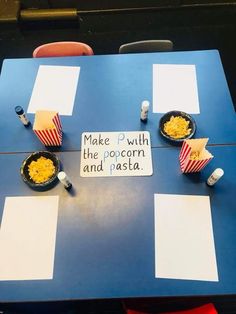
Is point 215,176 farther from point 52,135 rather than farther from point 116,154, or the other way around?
point 52,135

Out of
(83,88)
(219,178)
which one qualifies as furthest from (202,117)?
(83,88)

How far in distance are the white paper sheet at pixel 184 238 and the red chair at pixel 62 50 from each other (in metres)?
1.17

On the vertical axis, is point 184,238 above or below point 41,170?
below

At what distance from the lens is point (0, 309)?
113 centimetres

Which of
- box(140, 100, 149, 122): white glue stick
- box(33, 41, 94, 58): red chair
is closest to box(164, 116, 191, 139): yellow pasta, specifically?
box(140, 100, 149, 122): white glue stick

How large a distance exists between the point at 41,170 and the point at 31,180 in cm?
7

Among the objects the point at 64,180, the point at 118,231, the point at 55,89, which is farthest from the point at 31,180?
the point at 55,89

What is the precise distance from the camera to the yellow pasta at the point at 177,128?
1412 millimetres

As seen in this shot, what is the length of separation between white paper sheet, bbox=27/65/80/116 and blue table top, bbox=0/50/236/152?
0.03m

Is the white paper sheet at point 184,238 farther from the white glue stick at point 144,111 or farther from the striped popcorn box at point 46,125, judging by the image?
the striped popcorn box at point 46,125

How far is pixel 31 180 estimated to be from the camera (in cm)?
129

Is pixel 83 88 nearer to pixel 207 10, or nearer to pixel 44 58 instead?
pixel 44 58

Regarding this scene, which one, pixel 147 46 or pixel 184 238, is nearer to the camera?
pixel 184 238

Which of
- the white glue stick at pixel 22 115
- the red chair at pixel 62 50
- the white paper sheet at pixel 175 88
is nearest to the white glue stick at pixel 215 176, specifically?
the white paper sheet at pixel 175 88
